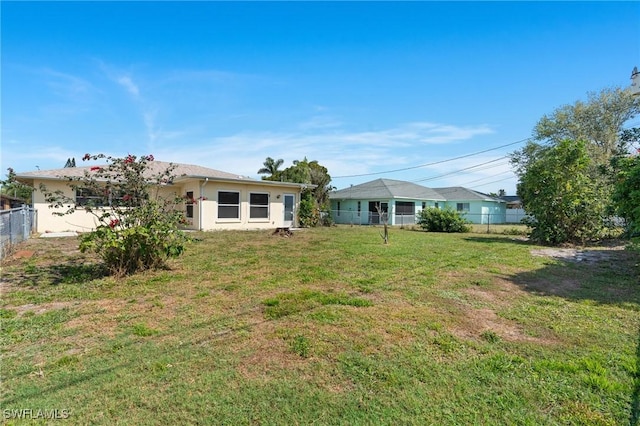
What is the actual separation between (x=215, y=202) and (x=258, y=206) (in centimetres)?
236

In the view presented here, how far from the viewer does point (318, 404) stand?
7.52 ft

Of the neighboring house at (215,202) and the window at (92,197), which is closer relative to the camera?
the window at (92,197)

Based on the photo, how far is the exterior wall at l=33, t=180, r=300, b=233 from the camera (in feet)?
46.3

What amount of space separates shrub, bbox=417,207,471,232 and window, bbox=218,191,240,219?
1082cm

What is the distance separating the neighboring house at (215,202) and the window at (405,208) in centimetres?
1102

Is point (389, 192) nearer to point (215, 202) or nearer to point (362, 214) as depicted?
point (362, 214)

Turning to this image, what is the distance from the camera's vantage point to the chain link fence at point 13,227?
761 cm

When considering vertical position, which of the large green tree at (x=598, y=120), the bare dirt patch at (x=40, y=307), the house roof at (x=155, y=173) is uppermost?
the large green tree at (x=598, y=120)

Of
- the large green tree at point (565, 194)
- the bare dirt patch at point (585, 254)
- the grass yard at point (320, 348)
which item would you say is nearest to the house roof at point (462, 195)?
the large green tree at point (565, 194)

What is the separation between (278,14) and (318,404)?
31.9ft

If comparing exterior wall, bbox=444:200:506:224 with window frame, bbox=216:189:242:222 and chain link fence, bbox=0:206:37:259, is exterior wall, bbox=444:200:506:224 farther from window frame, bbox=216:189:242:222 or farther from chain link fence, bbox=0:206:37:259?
chain link fence, bbox=0:206:37:259

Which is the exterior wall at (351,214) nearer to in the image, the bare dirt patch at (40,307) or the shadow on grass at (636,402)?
the bare dirt patch at (40,307)

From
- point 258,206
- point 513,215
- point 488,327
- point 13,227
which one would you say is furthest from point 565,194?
point 513,215

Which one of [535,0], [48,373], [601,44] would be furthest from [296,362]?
[601,44]
